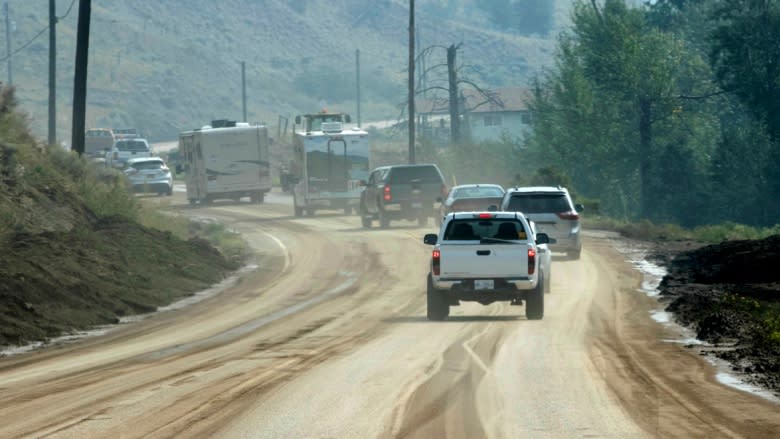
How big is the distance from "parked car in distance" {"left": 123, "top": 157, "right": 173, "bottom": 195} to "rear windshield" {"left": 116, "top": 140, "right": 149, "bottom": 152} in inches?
652

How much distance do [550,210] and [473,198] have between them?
7034 mm

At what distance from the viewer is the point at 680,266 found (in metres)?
34.5

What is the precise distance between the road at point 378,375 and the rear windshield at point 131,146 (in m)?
58.9

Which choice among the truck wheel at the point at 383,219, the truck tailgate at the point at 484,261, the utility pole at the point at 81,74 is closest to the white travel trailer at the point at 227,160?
the truck wheel at the point at 383,219

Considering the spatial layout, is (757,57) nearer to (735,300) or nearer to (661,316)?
(735,300)

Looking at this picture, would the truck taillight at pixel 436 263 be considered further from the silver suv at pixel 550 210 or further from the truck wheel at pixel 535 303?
the silver suv at pixel 550 210

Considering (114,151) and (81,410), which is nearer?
(81,410)

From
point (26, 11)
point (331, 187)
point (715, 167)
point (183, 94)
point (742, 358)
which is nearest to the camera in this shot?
point (742, 358)

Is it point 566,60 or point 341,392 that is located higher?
point 566,60

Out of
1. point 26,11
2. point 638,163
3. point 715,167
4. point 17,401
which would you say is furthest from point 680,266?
point 26,11

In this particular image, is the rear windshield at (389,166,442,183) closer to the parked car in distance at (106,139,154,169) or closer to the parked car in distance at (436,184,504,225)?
the parked car in distance at (436,184,504,225)

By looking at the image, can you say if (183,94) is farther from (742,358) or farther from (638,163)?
(742,358)

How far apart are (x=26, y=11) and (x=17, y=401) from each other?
187583 mm

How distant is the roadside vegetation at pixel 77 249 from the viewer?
2548cm
